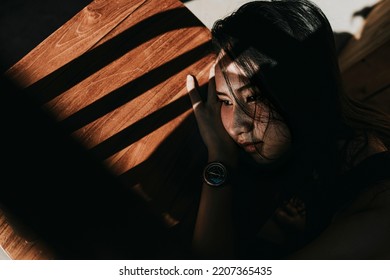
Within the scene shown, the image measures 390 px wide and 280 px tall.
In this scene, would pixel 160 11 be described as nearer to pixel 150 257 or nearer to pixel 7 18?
pixel 150 257

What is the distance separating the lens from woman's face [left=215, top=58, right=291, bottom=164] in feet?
4.80

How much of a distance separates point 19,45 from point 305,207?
2.32m

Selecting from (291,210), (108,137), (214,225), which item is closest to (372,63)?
(291,210)

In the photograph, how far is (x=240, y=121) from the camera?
5.03 feet

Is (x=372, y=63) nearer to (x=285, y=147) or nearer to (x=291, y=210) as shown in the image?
(x=285, y=147)

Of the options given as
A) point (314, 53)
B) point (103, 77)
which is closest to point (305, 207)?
point (314, 53)

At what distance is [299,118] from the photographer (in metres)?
1.54

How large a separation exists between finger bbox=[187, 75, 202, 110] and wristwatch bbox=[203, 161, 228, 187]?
290 millimetres

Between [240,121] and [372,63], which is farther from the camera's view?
[372,63]

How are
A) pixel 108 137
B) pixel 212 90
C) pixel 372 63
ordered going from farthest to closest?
pixel 372 63, pixel 212 90, pixel 108 137

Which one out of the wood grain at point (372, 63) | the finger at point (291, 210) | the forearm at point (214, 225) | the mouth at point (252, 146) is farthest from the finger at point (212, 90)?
the wood grain at point (372, 63)

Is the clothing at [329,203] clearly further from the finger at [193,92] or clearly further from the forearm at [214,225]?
the finger at [193,92]

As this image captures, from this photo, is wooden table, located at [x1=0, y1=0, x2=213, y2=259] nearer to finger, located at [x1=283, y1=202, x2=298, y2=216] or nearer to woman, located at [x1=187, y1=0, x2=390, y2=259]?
woman, located at [x1=187, y1=0, x2=390, y2=259]

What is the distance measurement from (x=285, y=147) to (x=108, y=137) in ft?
2.63
